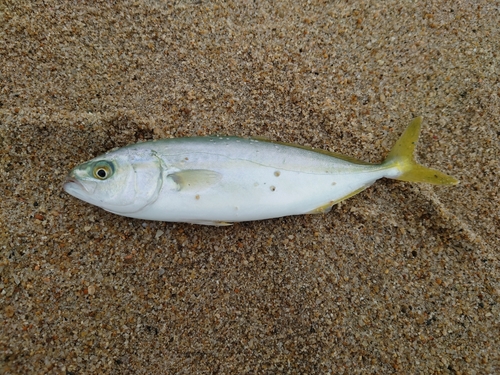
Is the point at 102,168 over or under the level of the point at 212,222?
over

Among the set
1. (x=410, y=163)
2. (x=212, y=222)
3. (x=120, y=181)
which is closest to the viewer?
(x=120, y=181)

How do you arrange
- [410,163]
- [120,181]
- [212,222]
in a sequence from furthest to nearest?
[410,163] < [212,222] < [120,181]

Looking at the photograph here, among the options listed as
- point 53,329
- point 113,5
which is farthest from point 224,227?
point 113,5

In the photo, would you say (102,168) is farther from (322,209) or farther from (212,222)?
(322,209)

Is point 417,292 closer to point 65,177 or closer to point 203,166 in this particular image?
point 203,166

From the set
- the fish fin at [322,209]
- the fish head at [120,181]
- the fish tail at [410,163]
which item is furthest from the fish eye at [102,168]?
the fish tail at [410,163]

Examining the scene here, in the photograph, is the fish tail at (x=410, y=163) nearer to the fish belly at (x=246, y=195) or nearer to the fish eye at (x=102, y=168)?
the fish belly at (x=246, y=195)

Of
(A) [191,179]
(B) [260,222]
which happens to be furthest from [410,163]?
(A) [191,179]
